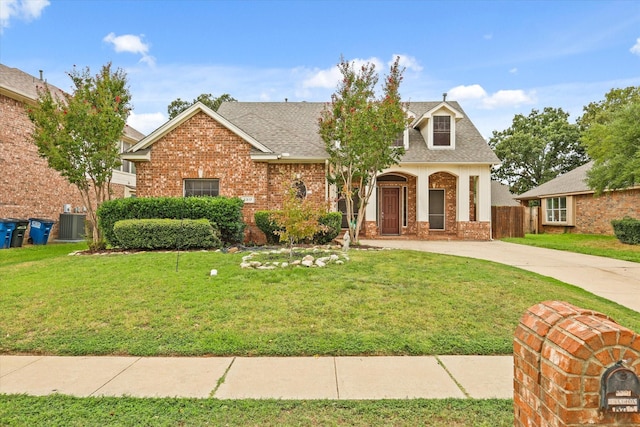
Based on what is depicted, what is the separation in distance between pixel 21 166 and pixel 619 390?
19.9 m

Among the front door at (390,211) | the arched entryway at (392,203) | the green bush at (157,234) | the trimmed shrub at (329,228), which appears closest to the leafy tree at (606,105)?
the arched entryway at (392,203)

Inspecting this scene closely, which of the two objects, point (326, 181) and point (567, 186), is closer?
point (326, 181)

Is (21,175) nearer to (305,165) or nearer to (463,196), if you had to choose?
(305,165)

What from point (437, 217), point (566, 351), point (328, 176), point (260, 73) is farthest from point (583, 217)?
point (566, 351)

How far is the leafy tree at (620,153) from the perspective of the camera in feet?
49.1

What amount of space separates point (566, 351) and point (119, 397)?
3.35 meters

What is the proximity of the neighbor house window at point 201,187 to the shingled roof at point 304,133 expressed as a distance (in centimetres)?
291

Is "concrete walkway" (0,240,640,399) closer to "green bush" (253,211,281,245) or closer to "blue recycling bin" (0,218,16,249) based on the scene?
"green bush" (253,211,281,245)

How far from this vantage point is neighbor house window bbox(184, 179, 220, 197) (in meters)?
13.8

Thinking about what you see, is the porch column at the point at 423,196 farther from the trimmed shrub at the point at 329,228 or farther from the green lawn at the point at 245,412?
the green lawn at the point at 245,412

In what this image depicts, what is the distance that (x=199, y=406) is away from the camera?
2.85 meters

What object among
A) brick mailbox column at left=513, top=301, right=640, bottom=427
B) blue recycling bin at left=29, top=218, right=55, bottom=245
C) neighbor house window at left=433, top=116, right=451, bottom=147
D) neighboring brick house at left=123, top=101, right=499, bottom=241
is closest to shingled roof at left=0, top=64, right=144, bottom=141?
neighboring brick house at left=123, top=101, right=499, bottom=241

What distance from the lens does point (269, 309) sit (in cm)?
522

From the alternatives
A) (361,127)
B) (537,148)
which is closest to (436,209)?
(361,127)
